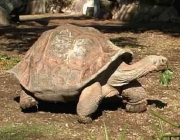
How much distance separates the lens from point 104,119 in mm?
4246

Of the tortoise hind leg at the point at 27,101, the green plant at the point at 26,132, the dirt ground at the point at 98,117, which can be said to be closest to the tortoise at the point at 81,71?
the tortoise hind leg at the point at 27,101

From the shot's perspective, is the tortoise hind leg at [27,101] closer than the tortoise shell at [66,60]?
No

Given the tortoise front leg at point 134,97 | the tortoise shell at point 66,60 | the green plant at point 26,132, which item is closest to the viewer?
the green plant at point 26,132

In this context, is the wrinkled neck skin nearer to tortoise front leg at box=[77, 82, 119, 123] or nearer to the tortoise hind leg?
tortoise front leg at box=[77, 82, 119, 123]

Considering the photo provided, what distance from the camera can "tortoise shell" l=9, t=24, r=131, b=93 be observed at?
3.92 metres

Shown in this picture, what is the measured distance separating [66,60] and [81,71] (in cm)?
18

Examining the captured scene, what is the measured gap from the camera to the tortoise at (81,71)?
3943 mm

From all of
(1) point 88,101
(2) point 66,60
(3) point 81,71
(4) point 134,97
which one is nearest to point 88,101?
(1) point 88,101

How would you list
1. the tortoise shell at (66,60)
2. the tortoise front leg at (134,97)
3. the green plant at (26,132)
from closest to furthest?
the green plant at (26,132), the tortoise shell at (66,60), the tortoise front leg at (134,97)

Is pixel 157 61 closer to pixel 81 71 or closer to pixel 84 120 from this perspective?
pixel 81 71

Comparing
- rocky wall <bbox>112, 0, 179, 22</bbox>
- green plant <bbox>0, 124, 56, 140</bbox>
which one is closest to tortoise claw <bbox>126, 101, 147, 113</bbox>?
green plant <bbox>0, 124, 56, 140</bbox>

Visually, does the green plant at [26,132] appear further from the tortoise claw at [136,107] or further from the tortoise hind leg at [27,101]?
the tortoise claw at [136,107]

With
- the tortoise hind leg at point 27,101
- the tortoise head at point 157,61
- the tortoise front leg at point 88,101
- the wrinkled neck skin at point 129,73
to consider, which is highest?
the tortoise head at point 157,61

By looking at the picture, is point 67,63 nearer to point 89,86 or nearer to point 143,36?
point 89,86
